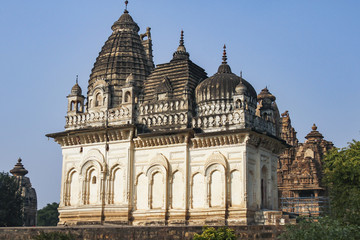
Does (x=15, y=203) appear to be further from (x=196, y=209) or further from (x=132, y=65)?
(x=196, y=209)

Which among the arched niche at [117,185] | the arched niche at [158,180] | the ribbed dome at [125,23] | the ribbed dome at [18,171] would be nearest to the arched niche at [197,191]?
the arched niche at [158,180]

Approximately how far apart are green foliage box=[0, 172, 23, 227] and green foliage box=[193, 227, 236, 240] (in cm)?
2663

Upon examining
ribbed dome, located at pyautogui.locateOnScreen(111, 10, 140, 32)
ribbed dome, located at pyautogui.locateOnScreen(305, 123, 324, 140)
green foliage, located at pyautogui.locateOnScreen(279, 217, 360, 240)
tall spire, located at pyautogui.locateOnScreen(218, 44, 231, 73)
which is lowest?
green foliage, located at pyautogui.locateOnScreen(279, 217, 360, 240)

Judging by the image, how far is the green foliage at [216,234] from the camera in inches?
805

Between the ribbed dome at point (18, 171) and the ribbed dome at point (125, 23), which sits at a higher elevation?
the ribbed dome at point (125, 23)

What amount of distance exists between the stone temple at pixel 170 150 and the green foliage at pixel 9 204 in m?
14.6

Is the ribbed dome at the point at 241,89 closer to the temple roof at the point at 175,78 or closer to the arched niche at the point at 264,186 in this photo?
the temple roof at the point at 175,78

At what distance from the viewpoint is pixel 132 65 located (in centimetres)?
3350

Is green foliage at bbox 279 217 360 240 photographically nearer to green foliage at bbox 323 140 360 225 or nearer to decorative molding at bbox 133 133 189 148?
green foliage at bbox 323 140 360 225

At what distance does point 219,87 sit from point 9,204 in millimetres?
23612

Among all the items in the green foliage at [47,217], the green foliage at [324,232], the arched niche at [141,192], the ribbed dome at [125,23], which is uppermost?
Result: the ribbed dome at [125,23]

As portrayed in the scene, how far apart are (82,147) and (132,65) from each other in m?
6.31

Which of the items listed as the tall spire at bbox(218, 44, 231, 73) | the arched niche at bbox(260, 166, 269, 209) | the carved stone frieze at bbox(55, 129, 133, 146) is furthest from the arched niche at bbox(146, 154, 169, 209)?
the tall spire at bbox(218, 44, 231, 73)

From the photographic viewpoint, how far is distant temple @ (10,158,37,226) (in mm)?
50594
